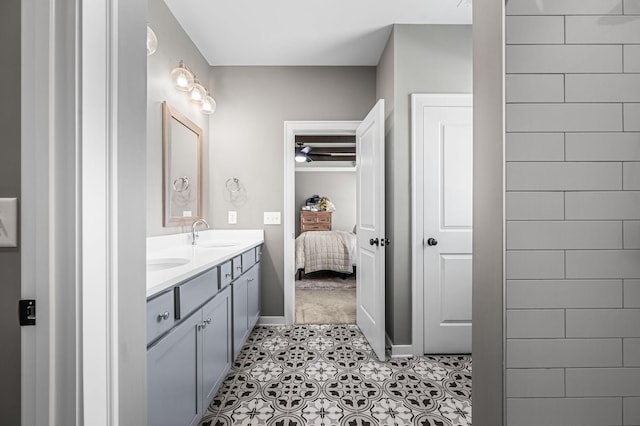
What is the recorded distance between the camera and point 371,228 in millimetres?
2498

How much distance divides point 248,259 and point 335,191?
5736 millimetres

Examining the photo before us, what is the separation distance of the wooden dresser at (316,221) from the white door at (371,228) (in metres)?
4.53

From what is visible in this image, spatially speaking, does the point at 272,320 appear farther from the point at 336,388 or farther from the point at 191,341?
the point at 191,341

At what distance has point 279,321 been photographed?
9.89 feet

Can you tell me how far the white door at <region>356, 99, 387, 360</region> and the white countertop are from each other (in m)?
0.96

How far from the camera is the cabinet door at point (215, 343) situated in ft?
4.98

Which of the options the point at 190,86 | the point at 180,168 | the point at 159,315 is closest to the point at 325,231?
the point at 180,168

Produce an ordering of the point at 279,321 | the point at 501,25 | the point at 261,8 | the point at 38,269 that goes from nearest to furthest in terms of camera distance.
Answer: the point at 38,269 → the point at 501,25 → the point at 261,8 → the point at 279,321

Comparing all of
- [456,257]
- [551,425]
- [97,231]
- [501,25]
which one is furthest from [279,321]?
[501,25]

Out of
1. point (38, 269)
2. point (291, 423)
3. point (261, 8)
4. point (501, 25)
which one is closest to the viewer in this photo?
point (38, 269)

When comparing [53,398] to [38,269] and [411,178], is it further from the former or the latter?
[411,178]

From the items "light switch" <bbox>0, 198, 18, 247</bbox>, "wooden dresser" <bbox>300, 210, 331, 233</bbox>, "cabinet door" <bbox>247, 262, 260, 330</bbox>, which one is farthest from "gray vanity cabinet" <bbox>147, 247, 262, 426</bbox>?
"wooden dresser" <bbox>300, 210, 331, 233</bbox>

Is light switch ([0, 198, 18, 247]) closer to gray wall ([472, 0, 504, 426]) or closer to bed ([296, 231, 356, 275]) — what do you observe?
gray wall ([472, 0, 504, 426])

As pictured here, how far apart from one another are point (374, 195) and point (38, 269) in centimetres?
207
